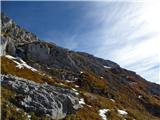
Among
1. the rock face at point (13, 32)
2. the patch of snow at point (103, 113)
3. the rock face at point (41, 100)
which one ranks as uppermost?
the rock face at point (13, 32)

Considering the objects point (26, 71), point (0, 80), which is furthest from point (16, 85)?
point (26, 71)

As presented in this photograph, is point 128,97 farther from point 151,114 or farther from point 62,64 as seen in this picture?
point 62,64

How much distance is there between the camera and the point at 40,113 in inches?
1448

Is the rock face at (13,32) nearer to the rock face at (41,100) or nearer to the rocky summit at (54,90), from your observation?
the rocky summit at (54,90)

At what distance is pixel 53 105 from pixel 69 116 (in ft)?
12.9

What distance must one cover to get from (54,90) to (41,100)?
8310 millimetres

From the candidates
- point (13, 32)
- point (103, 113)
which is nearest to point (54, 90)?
point (103, 113)

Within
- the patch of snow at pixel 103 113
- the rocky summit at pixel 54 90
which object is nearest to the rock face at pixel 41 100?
the rocky summit at pixel 54 90

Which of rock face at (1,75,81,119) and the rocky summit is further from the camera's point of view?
the rocky summit

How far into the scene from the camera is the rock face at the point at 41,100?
3728cm

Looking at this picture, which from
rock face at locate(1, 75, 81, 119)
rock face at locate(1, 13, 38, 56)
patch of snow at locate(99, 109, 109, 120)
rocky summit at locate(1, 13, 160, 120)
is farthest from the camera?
rock face at locate(1, 13, 38, 56)

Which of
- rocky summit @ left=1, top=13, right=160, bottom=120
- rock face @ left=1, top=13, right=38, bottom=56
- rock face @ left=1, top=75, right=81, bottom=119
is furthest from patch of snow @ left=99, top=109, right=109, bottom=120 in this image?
rock face @ left=1, top=13, right=38, bottom=56

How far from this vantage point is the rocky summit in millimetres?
37719

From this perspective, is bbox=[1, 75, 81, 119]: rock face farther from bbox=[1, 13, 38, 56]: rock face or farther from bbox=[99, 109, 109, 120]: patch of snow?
bbox=[1, 13, 38, 56]: rock face
